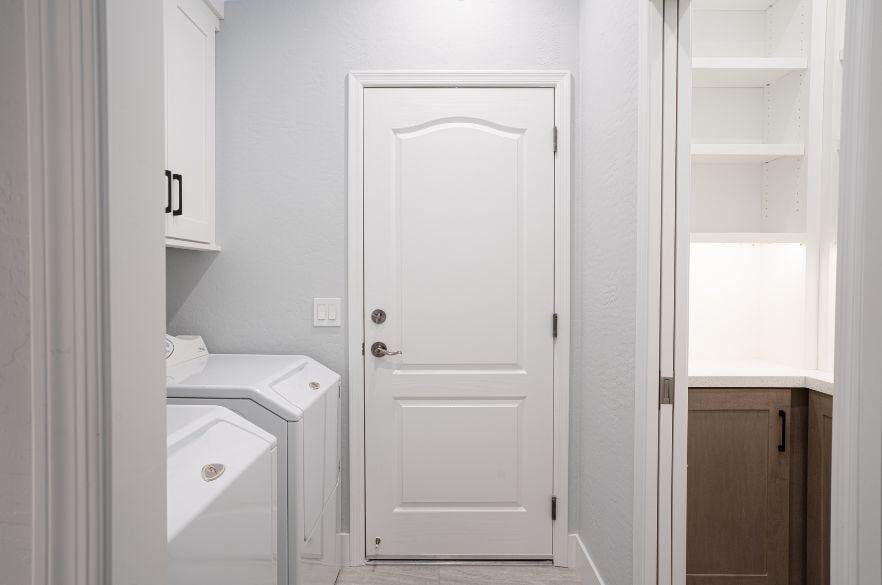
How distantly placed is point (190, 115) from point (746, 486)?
2.35m

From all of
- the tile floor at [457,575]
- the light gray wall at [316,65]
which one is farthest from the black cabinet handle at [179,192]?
the tile floor at [457,575]

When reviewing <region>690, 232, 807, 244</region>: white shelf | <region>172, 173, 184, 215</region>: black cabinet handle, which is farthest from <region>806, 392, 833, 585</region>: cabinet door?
<region>172, 173, 184, 215</region>: black cabinet handle

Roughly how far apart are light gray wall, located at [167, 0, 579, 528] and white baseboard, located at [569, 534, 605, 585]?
1.52 meters

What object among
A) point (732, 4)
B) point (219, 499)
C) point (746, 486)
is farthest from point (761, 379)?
point (219, 499)

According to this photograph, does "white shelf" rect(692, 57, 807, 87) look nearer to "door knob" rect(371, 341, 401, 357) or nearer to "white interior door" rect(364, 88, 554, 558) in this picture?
"white interior door" rect(364, 88, 554, 558)

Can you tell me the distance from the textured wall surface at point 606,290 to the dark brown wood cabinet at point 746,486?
1.00 feet

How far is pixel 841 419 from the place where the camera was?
77cm

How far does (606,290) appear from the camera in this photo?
200cm

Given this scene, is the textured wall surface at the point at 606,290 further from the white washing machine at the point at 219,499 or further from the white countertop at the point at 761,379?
the white washing machine at the point at 219,499

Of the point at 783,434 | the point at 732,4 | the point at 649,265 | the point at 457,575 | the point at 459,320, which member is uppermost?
the point at 732,4

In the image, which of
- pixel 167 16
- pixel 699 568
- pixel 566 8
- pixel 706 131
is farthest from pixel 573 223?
pixel 167 16

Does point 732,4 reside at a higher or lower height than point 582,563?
higher

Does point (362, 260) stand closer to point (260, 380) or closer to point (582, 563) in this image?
point (260, 380)

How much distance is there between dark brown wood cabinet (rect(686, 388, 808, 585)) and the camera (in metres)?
1.98
